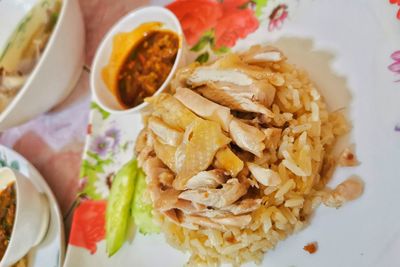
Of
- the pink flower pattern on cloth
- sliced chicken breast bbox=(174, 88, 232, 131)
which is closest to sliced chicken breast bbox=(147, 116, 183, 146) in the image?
sliced chicken breast bbox=(174, 88, 232, 131)

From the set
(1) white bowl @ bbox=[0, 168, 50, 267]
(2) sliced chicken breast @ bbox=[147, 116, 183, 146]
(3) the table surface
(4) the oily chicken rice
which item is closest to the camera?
(4) the oily chicken rice

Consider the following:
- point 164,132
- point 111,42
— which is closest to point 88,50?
point 111,42

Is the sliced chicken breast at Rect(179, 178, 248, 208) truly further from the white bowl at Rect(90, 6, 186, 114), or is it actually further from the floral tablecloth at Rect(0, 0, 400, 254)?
the floral tablecloth at Rect(0, 0, 400, 254)

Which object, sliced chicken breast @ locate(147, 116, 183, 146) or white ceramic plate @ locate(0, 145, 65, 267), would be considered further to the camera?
white ceramic plate @ locate(0, 145, 65, 267)

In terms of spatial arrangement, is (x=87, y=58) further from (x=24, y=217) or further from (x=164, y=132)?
(x=164, y=132)

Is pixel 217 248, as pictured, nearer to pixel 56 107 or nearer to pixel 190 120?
pixel 190 120

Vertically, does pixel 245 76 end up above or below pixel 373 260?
above

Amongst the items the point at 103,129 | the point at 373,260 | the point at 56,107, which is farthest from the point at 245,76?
the point at 56,107
